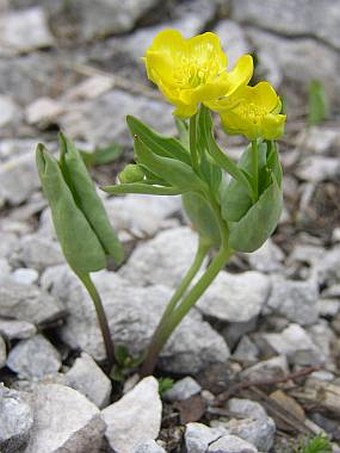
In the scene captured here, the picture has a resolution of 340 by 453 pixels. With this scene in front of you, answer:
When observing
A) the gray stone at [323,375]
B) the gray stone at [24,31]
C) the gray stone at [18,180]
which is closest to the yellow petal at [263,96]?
the gray stone at [323,375]

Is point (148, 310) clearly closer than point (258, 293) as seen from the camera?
Yes

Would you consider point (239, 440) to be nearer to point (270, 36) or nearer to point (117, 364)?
point (117, 364)

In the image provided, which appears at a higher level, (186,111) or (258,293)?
(186,111)

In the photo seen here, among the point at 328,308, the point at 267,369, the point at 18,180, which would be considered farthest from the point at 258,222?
the point at 18,180

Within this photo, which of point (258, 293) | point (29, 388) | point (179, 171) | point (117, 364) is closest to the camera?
point (179, 171)

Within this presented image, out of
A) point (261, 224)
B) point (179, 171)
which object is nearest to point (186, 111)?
point (179, 171)

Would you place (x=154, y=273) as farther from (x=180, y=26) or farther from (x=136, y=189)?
(x=180, y=26)

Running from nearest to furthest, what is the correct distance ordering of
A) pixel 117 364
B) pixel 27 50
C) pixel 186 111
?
1. pixel 186 111
2. pixel 117 364
3. pixel 27 50

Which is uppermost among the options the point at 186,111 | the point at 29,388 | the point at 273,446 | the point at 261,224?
the point at 186,111
